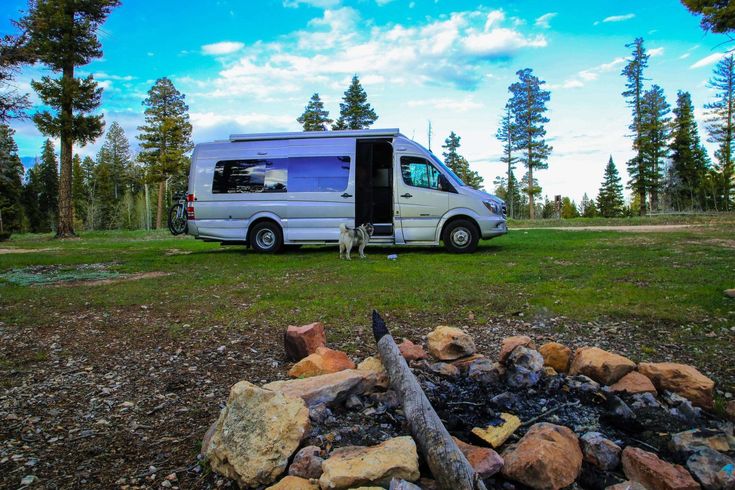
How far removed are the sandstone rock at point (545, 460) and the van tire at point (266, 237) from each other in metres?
9.77

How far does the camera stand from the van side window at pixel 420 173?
10.9m

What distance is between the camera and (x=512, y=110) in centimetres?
4653

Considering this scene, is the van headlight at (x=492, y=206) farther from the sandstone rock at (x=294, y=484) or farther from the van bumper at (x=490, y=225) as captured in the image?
the sandstone rock at (x=294, y=484)

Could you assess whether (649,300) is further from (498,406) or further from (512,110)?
(512,110)

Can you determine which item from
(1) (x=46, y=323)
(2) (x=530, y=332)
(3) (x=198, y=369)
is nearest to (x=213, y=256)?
(1) (x=46, y=323)

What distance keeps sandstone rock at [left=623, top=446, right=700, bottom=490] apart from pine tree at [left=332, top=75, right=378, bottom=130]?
141ft

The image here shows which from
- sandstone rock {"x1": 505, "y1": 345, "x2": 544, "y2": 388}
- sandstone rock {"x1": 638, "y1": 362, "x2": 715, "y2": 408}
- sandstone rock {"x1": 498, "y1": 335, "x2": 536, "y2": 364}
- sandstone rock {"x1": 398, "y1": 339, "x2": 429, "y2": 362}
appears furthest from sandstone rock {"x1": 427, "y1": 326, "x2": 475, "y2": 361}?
sandstone rock {"x1": 638, "y1": 362, "x2": 715, "y2": 408}

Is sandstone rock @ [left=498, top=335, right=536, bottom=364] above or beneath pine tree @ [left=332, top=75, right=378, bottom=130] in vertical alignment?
beneath

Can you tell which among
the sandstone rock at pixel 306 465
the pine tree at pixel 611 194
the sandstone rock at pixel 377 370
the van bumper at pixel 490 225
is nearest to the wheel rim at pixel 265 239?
the van bumper at pixel 490 225

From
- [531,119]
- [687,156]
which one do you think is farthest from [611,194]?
[531,119]

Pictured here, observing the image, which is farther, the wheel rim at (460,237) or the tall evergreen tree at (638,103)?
the tall evergreen tree at (638,103)

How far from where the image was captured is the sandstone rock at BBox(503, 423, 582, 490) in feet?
7.22

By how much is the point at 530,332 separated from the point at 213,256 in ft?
30.3

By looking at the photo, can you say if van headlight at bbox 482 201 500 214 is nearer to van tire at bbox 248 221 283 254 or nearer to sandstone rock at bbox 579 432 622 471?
van tire at bbox 248 221 283 254
